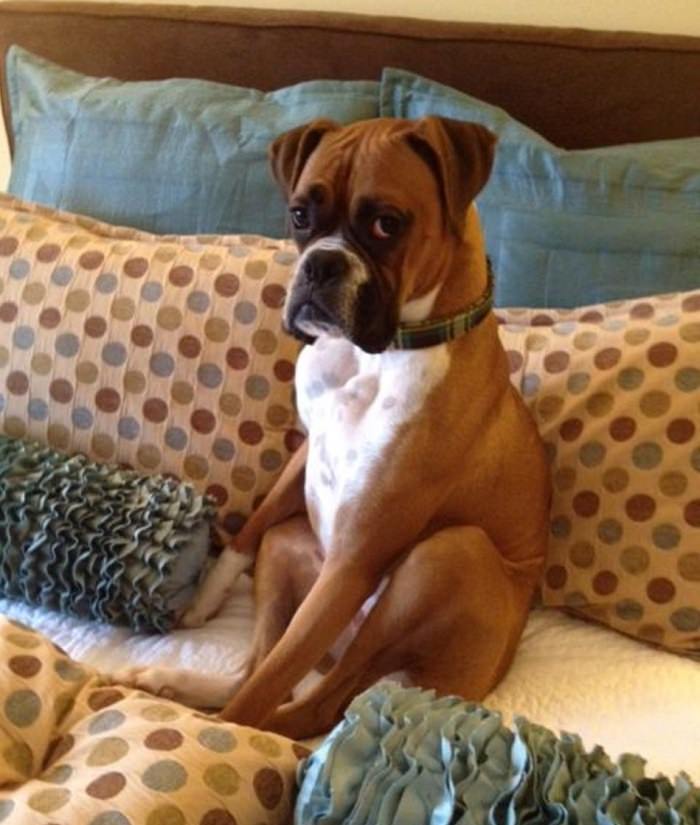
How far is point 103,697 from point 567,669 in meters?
0.57

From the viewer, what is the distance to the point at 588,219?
1.66 metres

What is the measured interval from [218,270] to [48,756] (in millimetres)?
781

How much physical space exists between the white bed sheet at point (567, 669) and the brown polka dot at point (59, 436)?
238 millimetres

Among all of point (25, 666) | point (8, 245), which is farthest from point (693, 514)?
point (8, 245)

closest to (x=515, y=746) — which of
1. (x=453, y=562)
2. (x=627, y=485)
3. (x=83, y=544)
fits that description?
(x=453, y=562)

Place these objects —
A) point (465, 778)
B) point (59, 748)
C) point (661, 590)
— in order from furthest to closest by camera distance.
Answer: point (661, 590) < point (59, 748) < point (465, 778)

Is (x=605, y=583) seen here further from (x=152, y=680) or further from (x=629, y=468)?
(x=152, y=680)

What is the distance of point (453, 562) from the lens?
1354 mm

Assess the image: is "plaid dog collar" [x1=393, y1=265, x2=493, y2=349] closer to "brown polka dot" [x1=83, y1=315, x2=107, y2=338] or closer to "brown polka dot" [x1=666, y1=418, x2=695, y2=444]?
"brown polka dot" [x1=666, y1=418, x2=695, y2=444]

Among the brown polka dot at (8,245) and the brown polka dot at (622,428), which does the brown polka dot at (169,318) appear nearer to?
the brown polka dot at (8,245)

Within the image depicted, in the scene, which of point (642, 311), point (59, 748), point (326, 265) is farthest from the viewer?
point (642, 311)

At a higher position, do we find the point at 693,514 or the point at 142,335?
the point at 142,335

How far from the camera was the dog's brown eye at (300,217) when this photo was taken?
1373mm

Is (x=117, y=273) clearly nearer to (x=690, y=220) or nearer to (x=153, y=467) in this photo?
(x=153, y=467)
